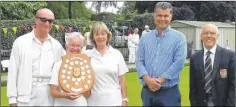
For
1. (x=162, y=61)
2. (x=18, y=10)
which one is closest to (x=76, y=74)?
(x=162, y=61)

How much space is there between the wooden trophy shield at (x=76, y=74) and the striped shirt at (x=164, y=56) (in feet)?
1.90

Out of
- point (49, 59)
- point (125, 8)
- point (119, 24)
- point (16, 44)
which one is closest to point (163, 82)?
point (49, 59)

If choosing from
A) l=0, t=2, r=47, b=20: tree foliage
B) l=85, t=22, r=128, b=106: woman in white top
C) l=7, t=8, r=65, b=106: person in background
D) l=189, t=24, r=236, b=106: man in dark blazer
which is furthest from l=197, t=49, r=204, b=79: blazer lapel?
l=0, t=2, r=47, b=20: tree foliage

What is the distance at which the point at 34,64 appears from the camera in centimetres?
413

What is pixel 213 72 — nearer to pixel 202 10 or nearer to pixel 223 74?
pixel 223 74

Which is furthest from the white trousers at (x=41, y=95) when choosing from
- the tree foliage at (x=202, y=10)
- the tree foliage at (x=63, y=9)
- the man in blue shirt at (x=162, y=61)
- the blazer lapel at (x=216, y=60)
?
→ the tree foliage at (x=202, y=10)

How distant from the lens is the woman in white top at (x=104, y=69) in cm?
409

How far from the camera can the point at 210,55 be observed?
4.23m

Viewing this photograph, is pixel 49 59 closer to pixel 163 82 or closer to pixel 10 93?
pixel 10 93

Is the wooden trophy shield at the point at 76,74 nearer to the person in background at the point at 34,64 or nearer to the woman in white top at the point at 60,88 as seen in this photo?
the woman in white top at the point at 60,88

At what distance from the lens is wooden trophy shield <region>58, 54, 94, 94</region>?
3957 millimetres

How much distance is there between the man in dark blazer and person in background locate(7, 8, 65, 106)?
1327 millimetres

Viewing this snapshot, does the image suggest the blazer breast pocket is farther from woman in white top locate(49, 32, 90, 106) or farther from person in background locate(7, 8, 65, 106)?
person in background locate(7, 8, 65, 106)

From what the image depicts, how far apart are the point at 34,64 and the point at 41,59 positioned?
0.08 m
